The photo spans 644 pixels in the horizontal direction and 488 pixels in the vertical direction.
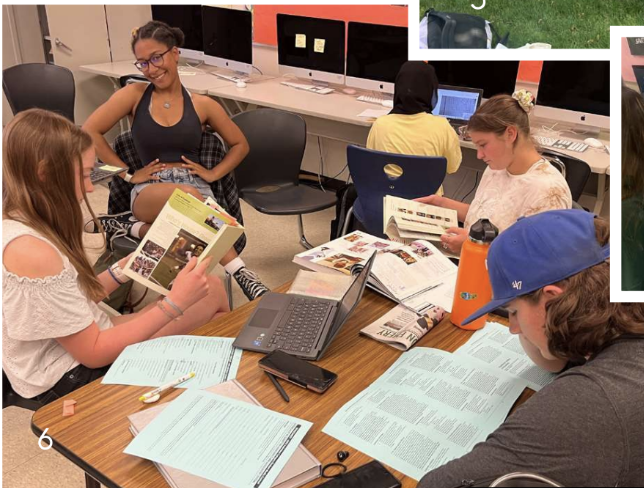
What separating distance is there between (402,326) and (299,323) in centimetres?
27

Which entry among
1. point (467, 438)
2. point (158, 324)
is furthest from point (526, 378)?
point (158, 324)

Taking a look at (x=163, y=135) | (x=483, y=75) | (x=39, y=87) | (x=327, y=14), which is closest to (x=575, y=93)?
(x=483, y=75)

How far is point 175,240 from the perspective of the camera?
176 cm

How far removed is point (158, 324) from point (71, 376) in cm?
26

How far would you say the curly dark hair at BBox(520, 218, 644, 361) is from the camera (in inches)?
36.9

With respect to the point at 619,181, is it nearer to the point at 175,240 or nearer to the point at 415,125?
the point at 175,240

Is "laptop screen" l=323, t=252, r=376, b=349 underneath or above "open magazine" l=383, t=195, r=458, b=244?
above

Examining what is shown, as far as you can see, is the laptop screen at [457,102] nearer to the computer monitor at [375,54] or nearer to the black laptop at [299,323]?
the computer monitor at [375,54]

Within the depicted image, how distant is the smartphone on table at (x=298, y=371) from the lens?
1.31 meters

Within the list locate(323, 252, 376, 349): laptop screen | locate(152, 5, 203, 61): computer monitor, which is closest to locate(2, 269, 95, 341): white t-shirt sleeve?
locate(323, 252, 376, 349): laptop screen

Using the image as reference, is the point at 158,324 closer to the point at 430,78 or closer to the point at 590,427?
the point at 590,427

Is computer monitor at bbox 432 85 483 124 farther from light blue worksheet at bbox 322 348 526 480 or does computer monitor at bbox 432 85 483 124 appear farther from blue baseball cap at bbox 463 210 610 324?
blue baseball cap at bbox 463 210 610 324

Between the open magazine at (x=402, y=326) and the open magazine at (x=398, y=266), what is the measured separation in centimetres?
3

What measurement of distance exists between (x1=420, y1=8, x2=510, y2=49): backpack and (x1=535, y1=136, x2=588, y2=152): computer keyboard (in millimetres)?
2566
